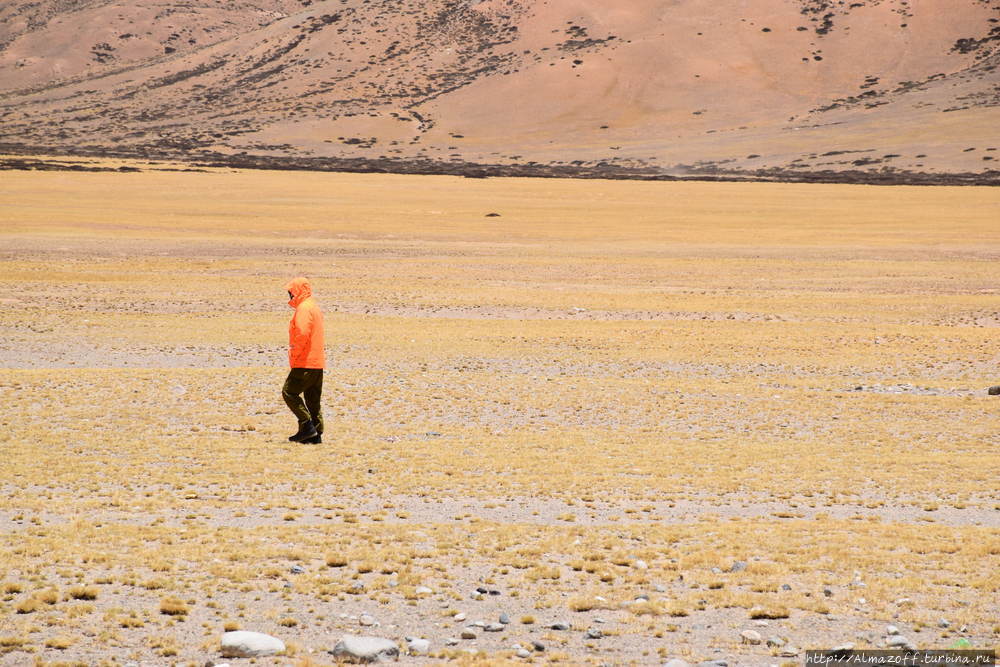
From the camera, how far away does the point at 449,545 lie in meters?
10.4

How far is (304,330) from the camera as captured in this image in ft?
48.0

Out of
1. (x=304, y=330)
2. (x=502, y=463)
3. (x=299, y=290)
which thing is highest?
(x=299, y=290)

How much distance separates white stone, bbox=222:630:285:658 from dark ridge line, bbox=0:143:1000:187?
99.2 metres

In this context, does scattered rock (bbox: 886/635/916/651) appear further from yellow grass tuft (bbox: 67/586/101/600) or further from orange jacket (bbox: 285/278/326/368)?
orange jacket (bbox: 285/278/326/368)

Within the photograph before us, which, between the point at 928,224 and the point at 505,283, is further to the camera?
the point at 928,224

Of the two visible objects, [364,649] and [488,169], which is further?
[488,169]

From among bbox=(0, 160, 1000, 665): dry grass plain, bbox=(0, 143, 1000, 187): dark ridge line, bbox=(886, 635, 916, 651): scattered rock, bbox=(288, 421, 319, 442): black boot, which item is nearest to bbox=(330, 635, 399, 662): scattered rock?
bbox=(0, 160, 1000, 665): dry grass plain

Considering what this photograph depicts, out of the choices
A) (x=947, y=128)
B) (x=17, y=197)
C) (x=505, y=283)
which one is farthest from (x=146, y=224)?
(x=947, y=128)

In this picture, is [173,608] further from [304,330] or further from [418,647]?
[304,330]

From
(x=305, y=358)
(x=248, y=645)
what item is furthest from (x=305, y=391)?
(x=248, y=645)

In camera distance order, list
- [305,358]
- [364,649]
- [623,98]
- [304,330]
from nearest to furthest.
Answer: [364,649] < [304,330] < [305,358] < [623,98]

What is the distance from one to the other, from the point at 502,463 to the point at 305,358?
297 centimetres

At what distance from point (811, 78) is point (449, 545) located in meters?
175

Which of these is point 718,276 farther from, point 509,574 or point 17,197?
point 17,197
